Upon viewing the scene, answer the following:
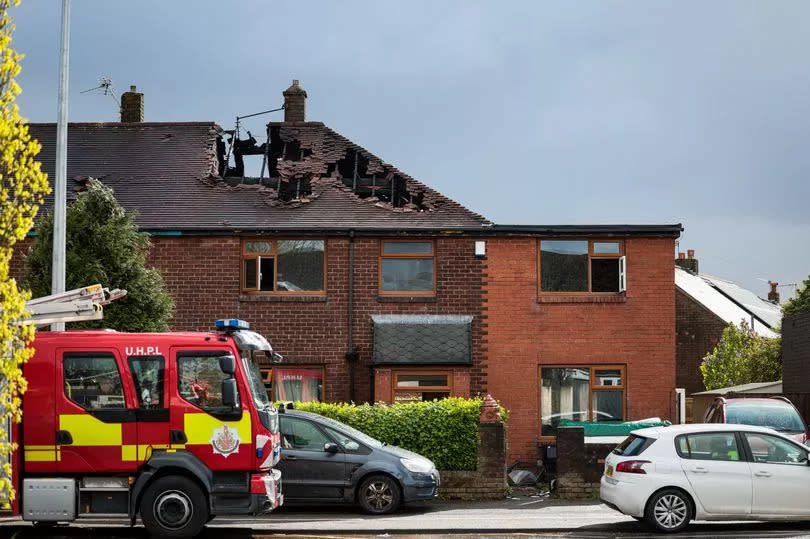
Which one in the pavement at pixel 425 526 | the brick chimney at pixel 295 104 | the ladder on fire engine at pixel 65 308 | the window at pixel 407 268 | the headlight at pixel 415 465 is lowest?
the pavement at pixel 425 526

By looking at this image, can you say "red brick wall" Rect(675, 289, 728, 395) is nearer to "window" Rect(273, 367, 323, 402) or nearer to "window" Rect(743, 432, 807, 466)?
"window" Rect(273, 367, 323, 402)

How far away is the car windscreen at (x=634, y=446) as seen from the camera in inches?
666

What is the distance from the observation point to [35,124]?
3186cm

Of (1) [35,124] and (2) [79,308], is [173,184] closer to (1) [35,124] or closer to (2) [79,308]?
(1) [35,124]

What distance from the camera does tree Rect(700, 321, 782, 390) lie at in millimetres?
47625

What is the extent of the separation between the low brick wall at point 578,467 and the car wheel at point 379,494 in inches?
154

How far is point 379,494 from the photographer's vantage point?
63.5 feet

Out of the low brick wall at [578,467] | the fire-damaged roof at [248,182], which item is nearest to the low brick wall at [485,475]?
the low brick wall at [578,467]

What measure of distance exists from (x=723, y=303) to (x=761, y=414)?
36.2 meters

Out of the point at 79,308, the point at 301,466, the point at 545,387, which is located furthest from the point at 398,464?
the point at 545,387

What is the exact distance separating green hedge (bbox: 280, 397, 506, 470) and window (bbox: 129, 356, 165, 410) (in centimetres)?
686

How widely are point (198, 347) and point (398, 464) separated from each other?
4757 millimetres

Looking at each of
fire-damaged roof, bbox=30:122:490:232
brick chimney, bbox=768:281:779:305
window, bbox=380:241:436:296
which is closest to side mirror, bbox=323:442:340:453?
window, bbox=380:241:436:296

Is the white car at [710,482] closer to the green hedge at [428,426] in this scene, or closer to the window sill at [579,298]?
the green hedge at [428,426]
